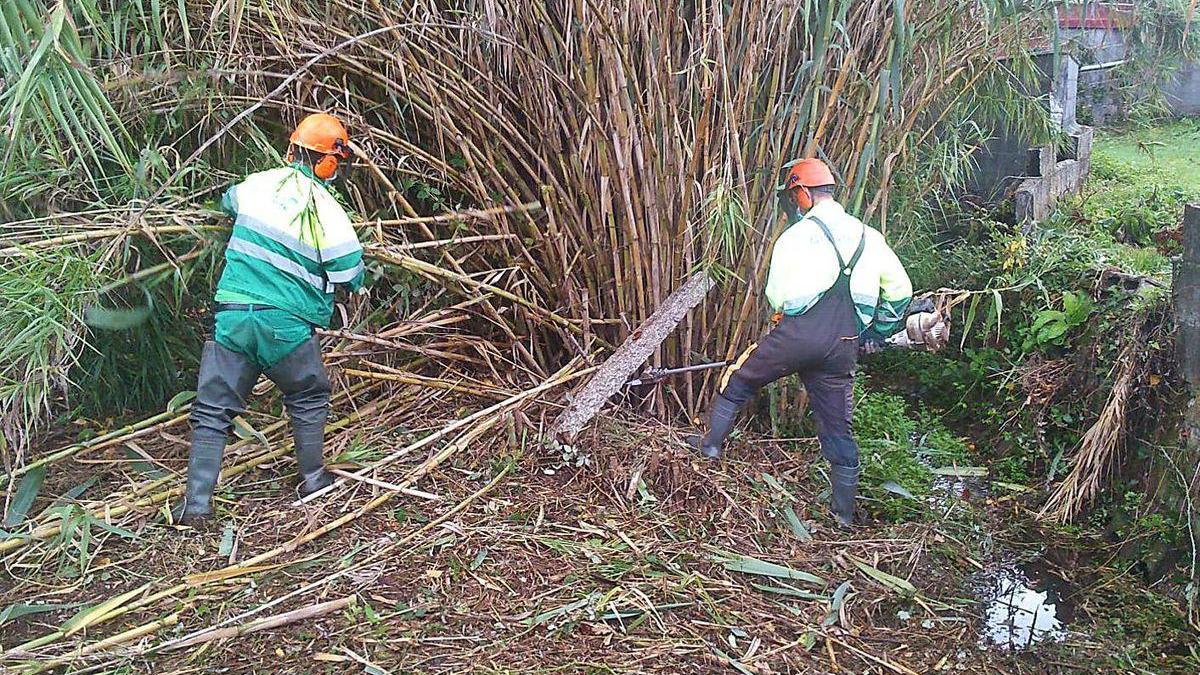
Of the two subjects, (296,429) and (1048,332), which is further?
(1048,332)

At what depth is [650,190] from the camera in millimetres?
3664

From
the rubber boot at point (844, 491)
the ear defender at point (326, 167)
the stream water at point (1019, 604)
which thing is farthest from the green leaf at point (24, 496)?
the stream water at point (1019, 604)

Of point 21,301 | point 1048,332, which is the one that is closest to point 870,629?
point 1048,332

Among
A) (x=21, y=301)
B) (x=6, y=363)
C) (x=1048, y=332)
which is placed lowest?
(x=1048, y=332)

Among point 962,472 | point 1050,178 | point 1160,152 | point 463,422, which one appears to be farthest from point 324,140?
point 1160,152

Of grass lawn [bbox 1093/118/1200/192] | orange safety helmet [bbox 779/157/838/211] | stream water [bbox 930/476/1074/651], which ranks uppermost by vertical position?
orange safety helmet [bbox 779/157/838/211]

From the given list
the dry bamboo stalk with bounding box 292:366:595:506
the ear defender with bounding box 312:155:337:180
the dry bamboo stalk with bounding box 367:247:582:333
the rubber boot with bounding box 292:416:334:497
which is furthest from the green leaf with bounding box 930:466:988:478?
the ear defender with bounding box 312:155:337:180

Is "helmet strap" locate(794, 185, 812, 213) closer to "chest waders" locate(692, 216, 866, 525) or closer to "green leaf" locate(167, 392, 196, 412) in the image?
"chest waders" locate(692, 216, 866, 525)

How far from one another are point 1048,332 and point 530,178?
2274mm

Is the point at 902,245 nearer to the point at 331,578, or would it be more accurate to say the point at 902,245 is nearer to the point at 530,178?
the point at 530,178

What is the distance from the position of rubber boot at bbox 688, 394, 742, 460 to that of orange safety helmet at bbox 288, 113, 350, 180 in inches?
67.6

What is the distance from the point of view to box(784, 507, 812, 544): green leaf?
3.45 m

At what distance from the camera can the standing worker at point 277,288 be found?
325 cm

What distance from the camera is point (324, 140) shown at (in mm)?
3314
